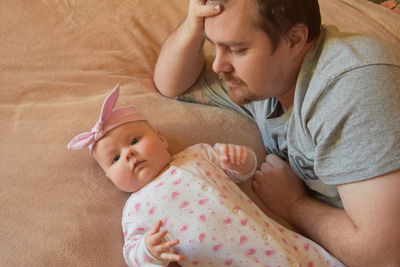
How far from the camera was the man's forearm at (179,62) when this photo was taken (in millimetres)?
1296

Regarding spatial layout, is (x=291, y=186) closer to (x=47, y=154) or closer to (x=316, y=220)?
(x=316, y=220)

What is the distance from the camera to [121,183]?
1.07m

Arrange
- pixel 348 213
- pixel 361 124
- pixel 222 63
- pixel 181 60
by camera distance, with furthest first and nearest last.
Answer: pixel 181 60
pixel 222 63
pixel 348 213
pixel 361 124

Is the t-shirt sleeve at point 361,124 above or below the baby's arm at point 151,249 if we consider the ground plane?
above

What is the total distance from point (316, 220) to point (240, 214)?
25cm

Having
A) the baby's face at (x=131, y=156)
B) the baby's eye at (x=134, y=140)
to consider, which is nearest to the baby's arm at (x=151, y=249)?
the baby's face at (x=131, y=156)

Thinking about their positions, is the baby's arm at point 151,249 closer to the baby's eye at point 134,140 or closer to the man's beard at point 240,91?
the baby's eye at point 134,140

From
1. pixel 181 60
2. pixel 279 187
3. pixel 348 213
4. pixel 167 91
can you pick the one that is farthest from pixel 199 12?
pixel 348 213

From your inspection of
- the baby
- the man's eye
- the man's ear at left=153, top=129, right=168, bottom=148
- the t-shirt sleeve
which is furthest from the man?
the man's eye

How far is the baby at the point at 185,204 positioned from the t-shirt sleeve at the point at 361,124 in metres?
0.23

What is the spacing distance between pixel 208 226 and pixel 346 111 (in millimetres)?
445

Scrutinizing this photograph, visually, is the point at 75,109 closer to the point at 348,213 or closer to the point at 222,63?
the point at 222,63

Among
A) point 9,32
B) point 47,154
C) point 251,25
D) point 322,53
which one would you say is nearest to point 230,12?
point 251,25

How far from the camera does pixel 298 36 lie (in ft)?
3.29
